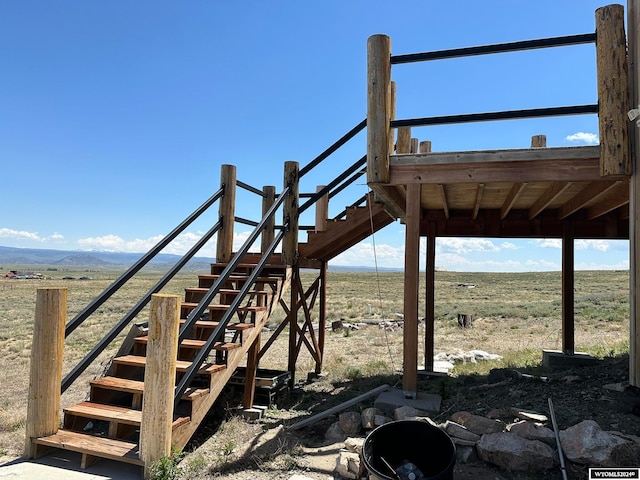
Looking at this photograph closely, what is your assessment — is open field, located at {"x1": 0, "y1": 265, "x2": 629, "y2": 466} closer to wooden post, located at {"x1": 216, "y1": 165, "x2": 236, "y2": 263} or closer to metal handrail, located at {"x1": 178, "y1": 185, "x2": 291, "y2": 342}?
metal handrail, located at {"x1": 178, "y1": 185, "x2": 291, "y2": 342}

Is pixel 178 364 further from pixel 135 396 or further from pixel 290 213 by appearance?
pixel 290 213

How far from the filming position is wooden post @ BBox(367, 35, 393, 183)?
18.0ft

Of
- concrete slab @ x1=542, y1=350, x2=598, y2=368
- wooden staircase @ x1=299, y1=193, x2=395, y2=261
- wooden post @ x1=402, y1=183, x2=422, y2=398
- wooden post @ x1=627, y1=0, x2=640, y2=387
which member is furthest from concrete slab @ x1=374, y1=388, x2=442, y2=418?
concrete slab @ x1=542, y1=350, x2=598, y2=368

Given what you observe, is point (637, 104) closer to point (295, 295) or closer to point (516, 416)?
point (516, 416)

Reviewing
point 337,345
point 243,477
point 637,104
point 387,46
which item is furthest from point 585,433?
point 337,345

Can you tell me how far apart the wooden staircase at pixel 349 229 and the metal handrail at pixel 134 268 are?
6.61 feet

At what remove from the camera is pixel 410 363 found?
223 inches

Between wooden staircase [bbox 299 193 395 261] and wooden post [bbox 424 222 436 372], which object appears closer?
wooden staircase [bbox 299 193 395 261]

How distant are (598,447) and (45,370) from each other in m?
5.13

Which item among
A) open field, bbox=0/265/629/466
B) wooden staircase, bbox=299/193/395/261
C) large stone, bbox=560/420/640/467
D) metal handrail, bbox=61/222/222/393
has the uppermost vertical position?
wooden staircase, bbox=299/193/395/261

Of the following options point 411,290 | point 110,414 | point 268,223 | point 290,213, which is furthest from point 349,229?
point 110,414

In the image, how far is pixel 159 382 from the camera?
381 cm

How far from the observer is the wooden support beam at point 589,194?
574cm

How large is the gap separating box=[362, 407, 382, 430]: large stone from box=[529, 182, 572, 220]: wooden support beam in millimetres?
4007
